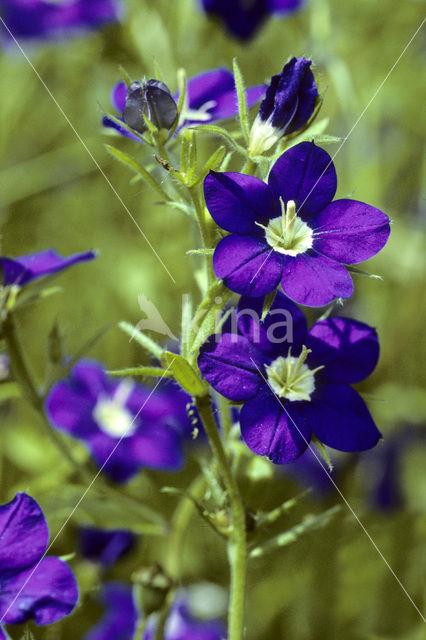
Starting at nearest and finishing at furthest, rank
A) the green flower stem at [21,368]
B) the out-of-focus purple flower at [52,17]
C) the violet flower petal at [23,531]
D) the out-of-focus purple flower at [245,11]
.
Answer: the violet flower petal at [23,531], the green flower stem at [21,368], the out-of-focus purple flower at [245,11], the out-of-focus purple flower at [52,17]

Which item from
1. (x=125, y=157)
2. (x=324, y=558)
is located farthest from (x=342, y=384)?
(x=324, y=558)

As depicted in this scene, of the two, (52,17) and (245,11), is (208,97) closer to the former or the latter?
(245,11)

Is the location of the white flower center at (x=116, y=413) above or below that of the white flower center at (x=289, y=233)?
below

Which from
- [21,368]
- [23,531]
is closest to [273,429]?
[23,531]

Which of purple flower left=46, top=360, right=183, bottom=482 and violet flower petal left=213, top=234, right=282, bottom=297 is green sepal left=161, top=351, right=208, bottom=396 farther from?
purple flower left=46, top=360, right=183, bottom=482

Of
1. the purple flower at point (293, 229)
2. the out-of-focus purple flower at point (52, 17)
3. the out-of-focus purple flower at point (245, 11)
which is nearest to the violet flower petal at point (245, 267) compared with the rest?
the purple flower at point (293, 229)

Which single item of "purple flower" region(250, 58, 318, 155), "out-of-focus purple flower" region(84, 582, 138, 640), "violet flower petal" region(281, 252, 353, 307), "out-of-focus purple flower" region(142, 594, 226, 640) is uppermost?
"purple flower" region(250, 58, 318, 155)

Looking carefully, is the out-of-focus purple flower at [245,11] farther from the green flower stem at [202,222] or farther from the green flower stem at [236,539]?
the green flower stem at [236,539]

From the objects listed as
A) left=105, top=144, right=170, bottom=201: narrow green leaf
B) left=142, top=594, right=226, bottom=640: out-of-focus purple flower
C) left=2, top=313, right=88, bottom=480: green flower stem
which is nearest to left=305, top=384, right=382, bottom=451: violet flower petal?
left=105, top=144, right=170, bottom=201: narrow green leaf
